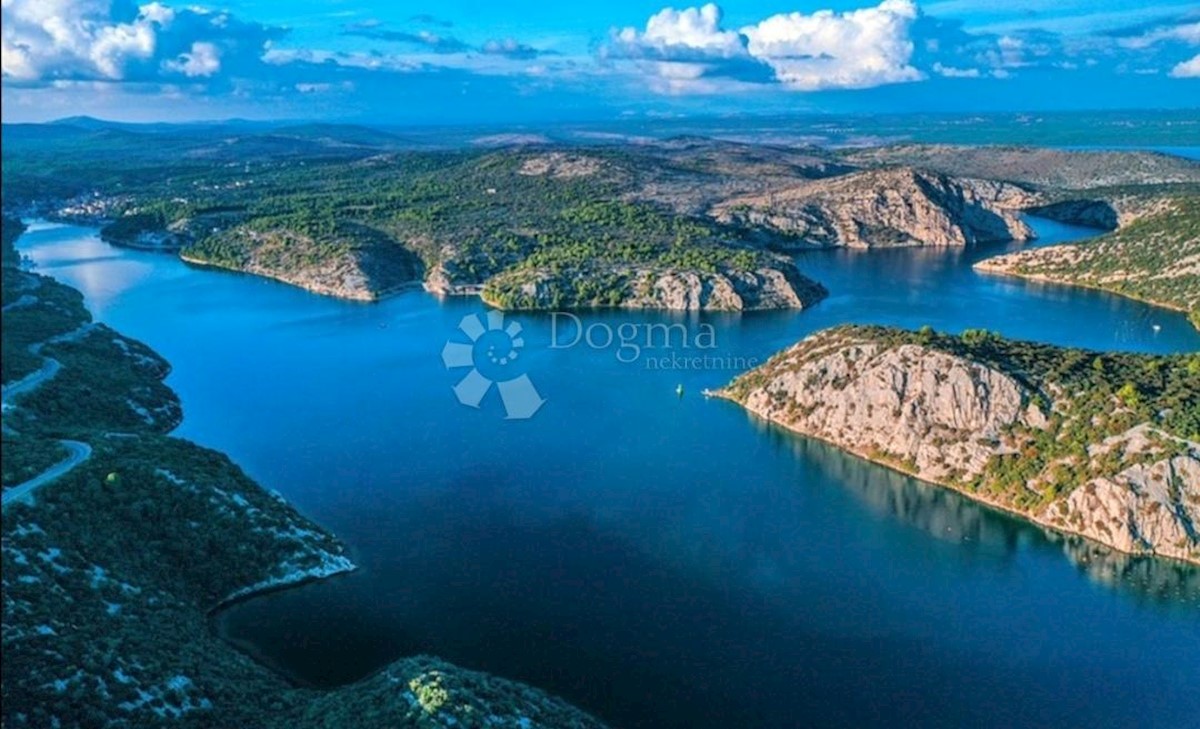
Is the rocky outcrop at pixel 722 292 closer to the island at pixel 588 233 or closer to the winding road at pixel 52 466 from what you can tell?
the island at pixel 588 233

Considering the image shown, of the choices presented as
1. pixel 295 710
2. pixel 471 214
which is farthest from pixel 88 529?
pixel 471 214

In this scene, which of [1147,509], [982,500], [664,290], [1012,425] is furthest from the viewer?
[664,290]

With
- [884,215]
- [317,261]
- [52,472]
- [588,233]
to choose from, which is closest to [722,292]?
[588,233]

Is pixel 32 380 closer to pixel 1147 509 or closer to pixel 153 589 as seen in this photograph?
pixel 153 589

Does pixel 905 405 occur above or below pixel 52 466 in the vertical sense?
below

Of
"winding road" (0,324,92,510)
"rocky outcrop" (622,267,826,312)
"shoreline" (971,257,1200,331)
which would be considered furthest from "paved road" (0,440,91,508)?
"shoreline" (971,257,1200,331)

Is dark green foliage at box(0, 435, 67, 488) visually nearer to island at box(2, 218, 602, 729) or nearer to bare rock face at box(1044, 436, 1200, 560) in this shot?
island at box(2, 218, 602, 729)

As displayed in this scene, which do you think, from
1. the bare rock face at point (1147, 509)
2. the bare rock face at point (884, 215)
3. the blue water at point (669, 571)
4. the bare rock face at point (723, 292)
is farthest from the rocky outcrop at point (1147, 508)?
the bare rock face at point (884, 215)

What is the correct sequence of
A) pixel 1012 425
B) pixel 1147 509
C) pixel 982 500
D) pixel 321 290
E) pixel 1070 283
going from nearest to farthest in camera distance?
pixel 1147 509
pixel 982 500
pixel 1012 425
pixel 321 290
pixel 1070 283

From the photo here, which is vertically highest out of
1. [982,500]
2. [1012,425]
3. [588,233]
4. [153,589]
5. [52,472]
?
[588,233]
